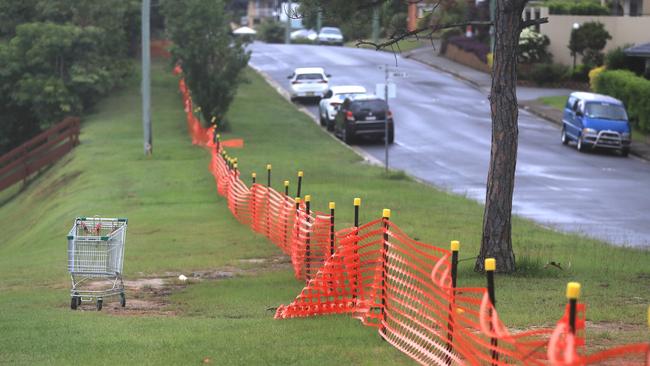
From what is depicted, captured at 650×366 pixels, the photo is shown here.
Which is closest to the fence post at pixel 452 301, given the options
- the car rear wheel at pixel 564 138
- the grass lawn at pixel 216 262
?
the grass lawn at pixel 216 262

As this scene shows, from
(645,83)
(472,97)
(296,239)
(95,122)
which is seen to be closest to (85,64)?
(95,122)

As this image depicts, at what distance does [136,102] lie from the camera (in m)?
57.0

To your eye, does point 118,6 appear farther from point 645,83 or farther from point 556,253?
point 556,253

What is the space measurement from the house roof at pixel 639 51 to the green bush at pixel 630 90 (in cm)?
88

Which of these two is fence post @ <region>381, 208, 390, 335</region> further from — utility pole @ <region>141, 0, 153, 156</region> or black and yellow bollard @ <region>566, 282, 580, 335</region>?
utility pole @ <region>141, 0, 153, 156</region>

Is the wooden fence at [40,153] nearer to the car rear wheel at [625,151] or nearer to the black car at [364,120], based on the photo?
the black car at [364,120]

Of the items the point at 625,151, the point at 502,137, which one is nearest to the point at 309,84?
the point at 625,151

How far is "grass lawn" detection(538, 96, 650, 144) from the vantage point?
44797mm

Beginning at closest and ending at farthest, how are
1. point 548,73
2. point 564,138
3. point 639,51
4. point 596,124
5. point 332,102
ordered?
1. point 596,124
2. point 564,138
3. point 332,102
4. point 639,51
5. point 548,73

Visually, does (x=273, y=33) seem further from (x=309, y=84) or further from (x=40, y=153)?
(x=40, y=153)

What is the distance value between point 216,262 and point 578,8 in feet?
160

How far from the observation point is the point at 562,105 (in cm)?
5359

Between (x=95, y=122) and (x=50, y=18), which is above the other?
(x=50, y=18)

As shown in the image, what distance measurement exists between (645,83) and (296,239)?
31.0 m
